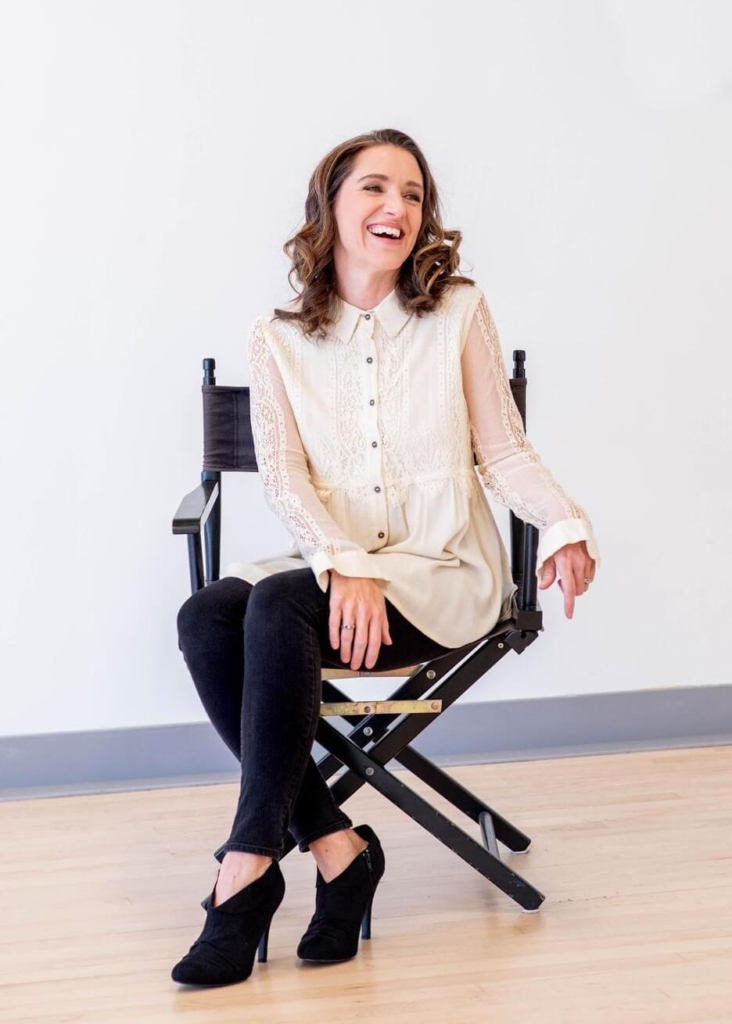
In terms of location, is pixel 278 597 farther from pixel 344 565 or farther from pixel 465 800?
pixel 465 800

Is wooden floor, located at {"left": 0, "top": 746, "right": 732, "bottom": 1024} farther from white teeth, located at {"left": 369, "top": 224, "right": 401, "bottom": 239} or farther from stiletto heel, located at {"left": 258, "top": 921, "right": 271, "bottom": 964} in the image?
white teeth, located at {"left": 369, "top": 224, "right": 401, "bottom": 239}

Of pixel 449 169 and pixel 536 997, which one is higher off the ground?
pixel 449 169

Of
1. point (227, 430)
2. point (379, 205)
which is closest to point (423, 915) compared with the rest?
point (227, 430)

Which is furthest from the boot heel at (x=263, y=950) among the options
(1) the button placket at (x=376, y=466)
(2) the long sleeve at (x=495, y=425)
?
(2) the long sleeve at (x=495, y=425)

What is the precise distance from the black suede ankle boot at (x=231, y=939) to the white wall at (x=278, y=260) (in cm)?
126

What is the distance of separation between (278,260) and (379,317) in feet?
2.82

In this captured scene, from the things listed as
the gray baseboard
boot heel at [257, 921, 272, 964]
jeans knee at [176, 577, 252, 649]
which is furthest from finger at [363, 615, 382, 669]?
the gray baseboard

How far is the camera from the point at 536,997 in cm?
173

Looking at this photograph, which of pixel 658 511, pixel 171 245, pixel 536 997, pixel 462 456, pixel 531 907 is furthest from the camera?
pixel 658 511

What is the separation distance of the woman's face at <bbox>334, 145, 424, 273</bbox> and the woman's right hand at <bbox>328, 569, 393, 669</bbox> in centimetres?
60

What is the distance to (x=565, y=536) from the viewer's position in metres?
1.98

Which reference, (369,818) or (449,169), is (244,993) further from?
(449,169)

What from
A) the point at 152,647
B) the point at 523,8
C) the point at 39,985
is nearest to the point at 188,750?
the point at 152,647

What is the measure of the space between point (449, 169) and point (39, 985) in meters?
2.06
